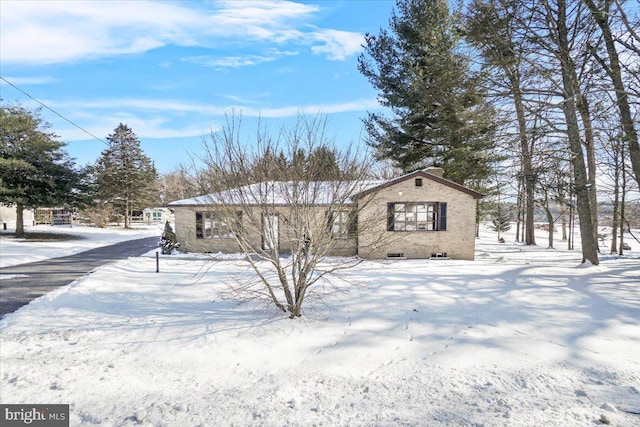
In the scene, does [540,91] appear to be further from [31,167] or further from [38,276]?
[31,167]

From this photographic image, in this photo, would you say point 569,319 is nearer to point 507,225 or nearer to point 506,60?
point 506,60

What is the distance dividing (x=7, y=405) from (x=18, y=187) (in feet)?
67.7

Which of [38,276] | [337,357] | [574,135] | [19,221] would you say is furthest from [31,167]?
[574,135]

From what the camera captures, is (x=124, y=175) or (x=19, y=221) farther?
(x=124, y=175)

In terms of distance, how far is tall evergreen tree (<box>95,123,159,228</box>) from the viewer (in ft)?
104

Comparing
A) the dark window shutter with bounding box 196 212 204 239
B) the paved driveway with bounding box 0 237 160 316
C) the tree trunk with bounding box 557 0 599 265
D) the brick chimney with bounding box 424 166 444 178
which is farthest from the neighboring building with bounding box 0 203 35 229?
the tree trunk with bounding box 557 0 599 265

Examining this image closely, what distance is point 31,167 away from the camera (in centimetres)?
1827

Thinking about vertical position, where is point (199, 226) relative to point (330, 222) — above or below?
below

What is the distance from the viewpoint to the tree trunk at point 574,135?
9.82 meters

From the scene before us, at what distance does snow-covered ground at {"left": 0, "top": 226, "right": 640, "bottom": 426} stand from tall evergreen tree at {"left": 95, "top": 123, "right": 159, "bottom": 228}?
93.4 feet

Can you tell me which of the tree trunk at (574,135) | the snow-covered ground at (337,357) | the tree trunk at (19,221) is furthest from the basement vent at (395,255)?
the tree trunk at (19,221)

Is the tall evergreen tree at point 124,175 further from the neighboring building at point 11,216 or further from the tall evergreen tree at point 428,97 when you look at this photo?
the tall evergreen tree at point 428,97

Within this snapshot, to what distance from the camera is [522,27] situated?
389 inches

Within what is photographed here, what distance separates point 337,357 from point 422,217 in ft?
35.1
